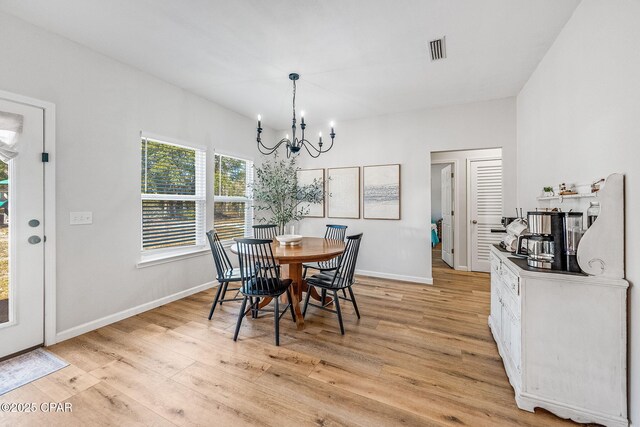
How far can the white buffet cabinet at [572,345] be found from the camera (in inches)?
59.7

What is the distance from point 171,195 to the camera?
137 inches

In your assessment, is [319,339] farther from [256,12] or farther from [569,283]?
[256,12]

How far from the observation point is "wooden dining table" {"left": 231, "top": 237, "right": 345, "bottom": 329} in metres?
2.54

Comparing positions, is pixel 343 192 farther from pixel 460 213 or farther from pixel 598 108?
pixel 598 108

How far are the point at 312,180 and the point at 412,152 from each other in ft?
6.01

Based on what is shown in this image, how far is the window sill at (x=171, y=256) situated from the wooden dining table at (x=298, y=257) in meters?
→ 1.18

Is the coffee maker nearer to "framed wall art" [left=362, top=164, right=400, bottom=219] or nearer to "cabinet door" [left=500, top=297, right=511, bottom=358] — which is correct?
"cabinet door" [left=500, top=297, right=511, bottom=358]

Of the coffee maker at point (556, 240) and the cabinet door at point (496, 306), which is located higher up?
the coffee maker at point (556, 240)

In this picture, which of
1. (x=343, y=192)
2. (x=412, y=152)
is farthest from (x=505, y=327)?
(x=343, y=192)

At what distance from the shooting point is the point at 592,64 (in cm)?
186

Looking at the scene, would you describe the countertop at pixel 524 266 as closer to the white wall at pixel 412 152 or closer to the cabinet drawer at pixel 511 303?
the cabinet drawer at pixel 511 303

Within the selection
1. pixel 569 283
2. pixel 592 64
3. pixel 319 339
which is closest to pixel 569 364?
pixel 569 283

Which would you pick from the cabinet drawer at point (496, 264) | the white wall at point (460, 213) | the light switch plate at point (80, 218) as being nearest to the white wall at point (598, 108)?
the cabinet drawer at point (496, 264)

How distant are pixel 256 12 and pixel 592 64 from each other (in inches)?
95.5
